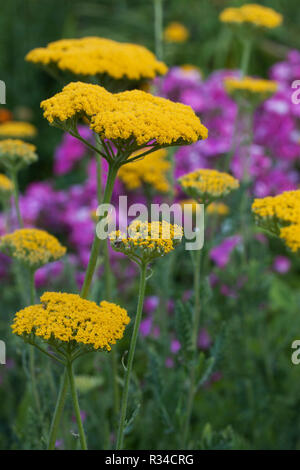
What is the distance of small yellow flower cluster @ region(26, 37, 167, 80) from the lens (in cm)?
110

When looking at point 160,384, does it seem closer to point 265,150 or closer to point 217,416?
point 217,416

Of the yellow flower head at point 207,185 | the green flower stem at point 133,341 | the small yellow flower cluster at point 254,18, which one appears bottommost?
the green flower stem at point 133,341

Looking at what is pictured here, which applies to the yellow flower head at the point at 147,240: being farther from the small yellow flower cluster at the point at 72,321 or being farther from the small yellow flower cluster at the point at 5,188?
the small yellow flower cluster at the point at 5,188

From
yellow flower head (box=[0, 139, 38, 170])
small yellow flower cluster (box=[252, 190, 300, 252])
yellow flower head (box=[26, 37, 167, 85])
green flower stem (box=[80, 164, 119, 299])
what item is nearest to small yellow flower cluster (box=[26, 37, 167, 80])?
yellow flower head (box=[26, 37, 167, 85])

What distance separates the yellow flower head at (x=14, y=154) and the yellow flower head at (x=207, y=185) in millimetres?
382

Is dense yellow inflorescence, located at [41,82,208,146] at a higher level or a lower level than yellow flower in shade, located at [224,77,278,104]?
lower

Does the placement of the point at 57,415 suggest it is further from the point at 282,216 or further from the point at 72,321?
the point at 282,216

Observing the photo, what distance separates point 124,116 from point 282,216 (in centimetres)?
28

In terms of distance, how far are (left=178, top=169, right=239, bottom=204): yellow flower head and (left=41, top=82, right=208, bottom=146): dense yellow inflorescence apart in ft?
0.63

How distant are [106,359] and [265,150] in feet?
4.76

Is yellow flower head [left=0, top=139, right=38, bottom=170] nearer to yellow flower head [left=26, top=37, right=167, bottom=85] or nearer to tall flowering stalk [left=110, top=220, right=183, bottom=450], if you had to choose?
yellow flower head [left=26, top=37, right=167, bottom=85]

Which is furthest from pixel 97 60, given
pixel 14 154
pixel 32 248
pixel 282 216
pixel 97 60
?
pixel 282 216

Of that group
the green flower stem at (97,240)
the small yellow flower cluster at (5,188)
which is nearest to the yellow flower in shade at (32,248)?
the green flower stem at (97,240)

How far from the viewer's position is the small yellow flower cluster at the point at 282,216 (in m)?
0.82
